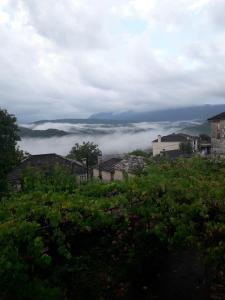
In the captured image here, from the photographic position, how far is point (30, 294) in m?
5.46

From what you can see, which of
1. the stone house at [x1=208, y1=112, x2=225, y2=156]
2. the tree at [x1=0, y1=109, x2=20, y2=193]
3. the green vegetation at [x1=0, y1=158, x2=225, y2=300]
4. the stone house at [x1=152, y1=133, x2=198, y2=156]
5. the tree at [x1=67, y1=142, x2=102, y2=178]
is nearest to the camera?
the green vegetation at [x1=0, y1=158, x2=225, y2=300]

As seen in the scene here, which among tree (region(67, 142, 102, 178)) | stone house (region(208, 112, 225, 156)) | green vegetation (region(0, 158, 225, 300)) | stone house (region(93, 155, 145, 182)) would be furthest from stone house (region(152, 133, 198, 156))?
green vegetation (region(0, 158, 225, 300))

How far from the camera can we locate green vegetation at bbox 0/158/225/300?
5738 millimetres

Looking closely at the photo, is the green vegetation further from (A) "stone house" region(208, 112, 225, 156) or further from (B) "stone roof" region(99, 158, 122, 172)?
(B) "stone roof" region(99, 158, 122, 172)

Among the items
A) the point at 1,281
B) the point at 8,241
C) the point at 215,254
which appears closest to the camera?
the point at 1,281

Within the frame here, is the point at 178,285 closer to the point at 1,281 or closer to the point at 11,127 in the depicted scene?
the point at 1,281

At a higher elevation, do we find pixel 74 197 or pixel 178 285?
pixel 74 197

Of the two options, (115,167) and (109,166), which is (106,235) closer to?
(115,167)

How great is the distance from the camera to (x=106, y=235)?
7.02 m

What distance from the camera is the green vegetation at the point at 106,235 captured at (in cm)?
574

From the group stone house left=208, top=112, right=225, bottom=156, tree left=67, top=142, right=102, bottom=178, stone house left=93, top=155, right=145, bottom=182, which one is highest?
stone house left=208, top=112, right=225, bottom=156

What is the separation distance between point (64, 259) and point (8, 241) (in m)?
1.19

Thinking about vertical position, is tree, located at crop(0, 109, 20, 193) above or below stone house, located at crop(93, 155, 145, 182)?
above

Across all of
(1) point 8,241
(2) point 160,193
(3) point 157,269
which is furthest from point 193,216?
(1) point 8,241
